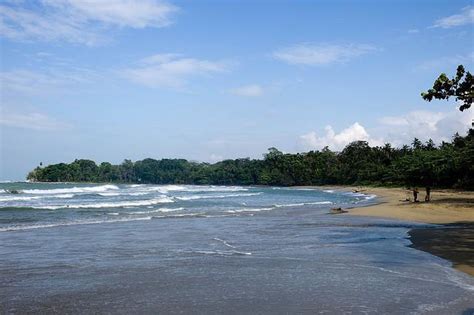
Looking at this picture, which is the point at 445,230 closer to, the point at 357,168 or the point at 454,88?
the point at 454,88

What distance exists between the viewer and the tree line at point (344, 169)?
211ft

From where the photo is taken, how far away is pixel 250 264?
1268 centimetres

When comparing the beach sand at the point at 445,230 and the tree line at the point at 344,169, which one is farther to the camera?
the tree line at the point at 344,169

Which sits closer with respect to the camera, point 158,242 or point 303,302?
point 303,302

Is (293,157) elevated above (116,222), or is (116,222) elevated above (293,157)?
(293,157)

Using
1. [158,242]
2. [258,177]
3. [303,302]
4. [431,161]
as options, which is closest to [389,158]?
[431,161]

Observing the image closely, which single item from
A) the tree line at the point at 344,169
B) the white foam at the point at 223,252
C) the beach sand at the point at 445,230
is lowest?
the white foam at the point at 223,252

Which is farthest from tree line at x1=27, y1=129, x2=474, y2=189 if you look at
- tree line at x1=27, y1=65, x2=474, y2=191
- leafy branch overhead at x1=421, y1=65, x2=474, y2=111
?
leafy branch overhead at x1=421, y1=65, x2=474, y2=111

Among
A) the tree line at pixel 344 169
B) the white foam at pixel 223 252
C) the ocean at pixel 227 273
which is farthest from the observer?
the tree line at pixel 344 169

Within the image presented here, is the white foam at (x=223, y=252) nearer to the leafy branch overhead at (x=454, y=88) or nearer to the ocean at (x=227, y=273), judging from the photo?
the ocean at (x=227, y=273)

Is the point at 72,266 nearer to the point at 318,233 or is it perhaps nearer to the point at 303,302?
the point at 303,302

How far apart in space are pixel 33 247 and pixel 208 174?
15780 centimetres

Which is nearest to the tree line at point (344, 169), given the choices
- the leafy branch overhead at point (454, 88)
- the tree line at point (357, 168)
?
the tree line at point (357, 168)

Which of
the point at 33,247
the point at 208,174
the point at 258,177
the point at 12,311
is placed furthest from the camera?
the point at 208,174
